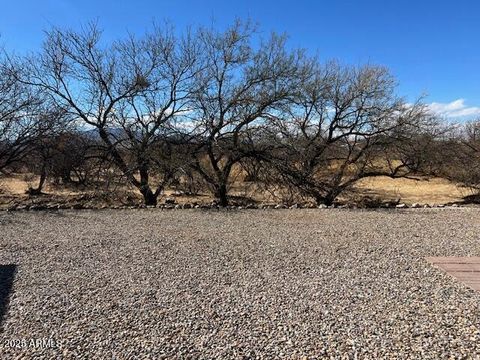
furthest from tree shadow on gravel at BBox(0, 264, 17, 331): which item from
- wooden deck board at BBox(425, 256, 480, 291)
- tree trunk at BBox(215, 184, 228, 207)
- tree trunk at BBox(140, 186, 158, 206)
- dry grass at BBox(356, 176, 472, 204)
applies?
dry grass at BBox(356, 176, 472, 204)

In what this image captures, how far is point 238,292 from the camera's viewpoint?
4.32 metres

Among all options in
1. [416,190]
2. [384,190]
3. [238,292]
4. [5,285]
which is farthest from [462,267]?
[416,190]

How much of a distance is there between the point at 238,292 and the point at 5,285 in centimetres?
263

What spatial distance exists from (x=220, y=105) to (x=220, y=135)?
2.78ft

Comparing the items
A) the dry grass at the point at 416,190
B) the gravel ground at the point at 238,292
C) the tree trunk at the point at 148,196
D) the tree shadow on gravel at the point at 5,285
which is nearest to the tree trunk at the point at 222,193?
the tree trunk at the point at 148,196

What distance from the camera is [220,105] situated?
11.5 m

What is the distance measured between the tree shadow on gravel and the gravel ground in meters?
0.07

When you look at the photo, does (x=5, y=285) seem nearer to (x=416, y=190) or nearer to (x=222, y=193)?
(x=222, y=193)

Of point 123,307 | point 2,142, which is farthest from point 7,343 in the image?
point 2,142

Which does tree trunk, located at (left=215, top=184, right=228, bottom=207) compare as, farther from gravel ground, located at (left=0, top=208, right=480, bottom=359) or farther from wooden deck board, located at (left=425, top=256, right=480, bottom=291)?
wooden deck board, located at (left=425, top=256, right=480, bottom=291)

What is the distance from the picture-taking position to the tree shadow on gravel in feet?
12.7

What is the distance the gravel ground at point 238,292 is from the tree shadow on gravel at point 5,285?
0.22ft

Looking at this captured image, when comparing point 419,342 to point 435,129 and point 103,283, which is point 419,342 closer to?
point 103,283

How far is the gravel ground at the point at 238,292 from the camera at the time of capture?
3.21 meters
